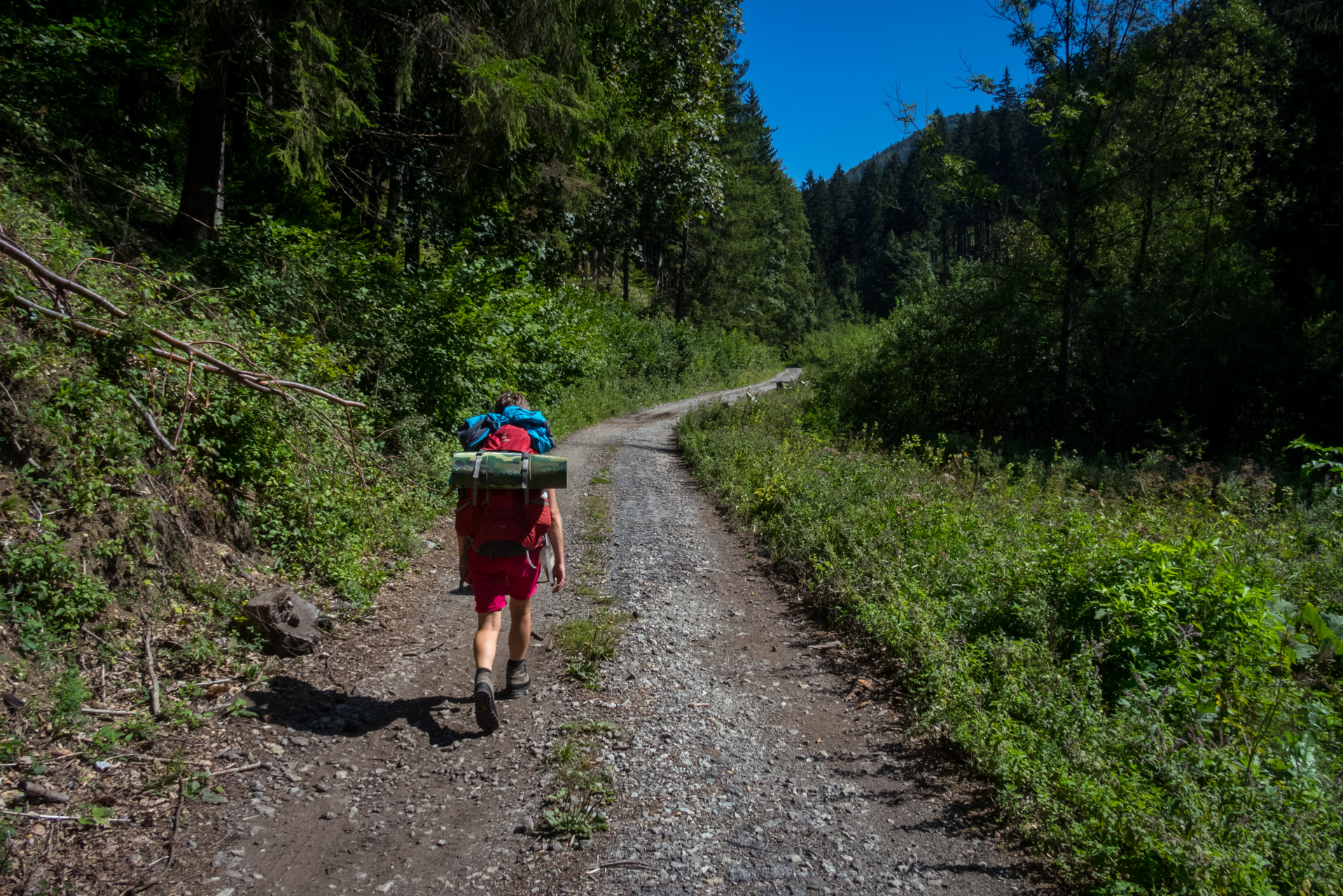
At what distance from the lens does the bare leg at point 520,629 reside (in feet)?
14.4

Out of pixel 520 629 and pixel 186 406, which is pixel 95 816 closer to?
pixel 520 629

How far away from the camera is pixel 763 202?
43719 mm

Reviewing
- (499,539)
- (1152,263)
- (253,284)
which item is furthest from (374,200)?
(1152,263)

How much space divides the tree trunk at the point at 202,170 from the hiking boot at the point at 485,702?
279 inches

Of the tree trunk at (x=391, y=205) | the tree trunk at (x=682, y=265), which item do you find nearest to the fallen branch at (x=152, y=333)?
the tree trunk at (x=391, y=205)

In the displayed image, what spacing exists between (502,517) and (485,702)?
105cm

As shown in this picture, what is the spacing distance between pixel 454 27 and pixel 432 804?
929 cm

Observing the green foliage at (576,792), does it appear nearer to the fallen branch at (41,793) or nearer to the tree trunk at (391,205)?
the fallen branch at (41,793)

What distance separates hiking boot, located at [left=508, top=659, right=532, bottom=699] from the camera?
177 inches

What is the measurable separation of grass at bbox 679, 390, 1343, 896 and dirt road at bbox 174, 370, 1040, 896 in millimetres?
391

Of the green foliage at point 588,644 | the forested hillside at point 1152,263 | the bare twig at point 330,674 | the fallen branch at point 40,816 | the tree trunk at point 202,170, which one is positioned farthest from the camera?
the forested hillside at point 1152,263

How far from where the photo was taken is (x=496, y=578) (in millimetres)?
4211

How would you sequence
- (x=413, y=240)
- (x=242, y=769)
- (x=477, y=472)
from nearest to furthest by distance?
(x=242, y=769) < (x=477, y=472) < (x=413, y=240)

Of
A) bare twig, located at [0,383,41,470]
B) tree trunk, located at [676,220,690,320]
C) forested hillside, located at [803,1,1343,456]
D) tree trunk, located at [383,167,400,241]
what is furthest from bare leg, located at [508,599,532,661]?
tree trunk, located at [676,220,690,320]
